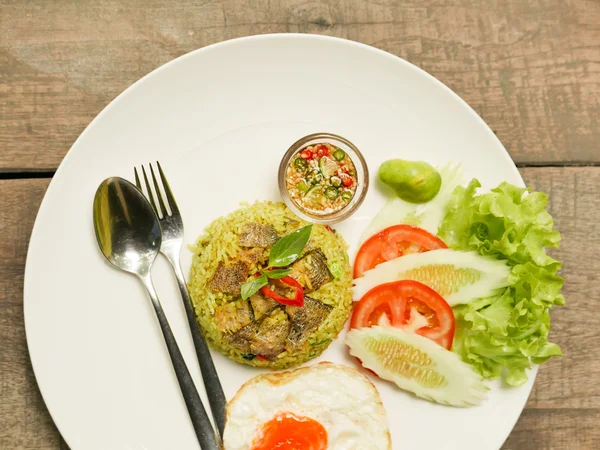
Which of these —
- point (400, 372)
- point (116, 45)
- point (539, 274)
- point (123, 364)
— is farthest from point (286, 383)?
point (116, 45)

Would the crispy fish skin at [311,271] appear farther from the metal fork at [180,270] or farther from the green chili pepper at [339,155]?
the metal fork at [180,270]

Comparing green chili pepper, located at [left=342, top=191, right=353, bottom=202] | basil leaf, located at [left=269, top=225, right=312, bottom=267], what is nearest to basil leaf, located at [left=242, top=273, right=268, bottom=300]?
basil leaf, located at [left=269, top=225, right=312, bottom=267]

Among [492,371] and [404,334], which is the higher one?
[404,334]

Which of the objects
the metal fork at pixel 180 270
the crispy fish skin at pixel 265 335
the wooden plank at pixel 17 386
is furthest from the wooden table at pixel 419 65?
the crispy fish skin at pixel 265 335

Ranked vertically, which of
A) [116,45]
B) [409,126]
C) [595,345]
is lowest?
[595,345]

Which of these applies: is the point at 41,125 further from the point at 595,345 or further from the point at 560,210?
the point at 595,345

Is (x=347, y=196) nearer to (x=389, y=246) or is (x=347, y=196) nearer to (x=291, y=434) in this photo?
(x=389, y=246)

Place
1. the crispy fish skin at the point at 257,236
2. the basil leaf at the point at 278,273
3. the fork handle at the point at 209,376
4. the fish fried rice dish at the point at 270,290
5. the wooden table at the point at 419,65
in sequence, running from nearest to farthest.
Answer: the basil leaf at the point at 278,273, the fish fried rice dish at the point at 270,290, the crispy fish skin at the point at 257,236, the fork handle at the point at 209,376, the wooden table at the point at 419,65

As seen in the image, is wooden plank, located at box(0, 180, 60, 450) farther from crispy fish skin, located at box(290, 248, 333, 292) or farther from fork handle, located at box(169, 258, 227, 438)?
crispy fish skin, located at box(290, 248, 333, 292)
